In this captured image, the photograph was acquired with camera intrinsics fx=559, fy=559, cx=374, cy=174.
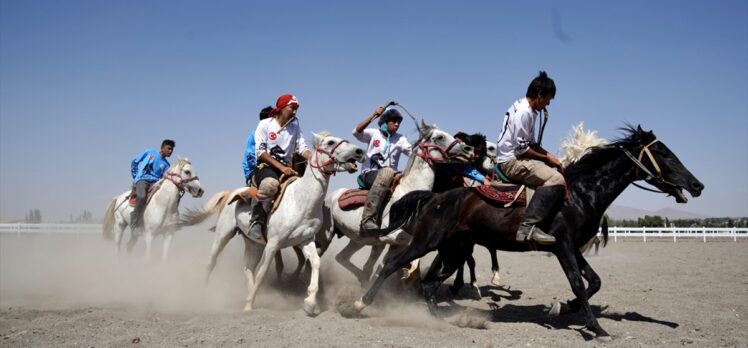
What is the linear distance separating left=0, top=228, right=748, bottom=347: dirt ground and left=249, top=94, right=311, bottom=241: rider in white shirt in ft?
4.63

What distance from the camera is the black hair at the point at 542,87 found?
6.68 meters

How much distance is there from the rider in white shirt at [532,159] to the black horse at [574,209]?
22cm

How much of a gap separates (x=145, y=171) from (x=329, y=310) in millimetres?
7594

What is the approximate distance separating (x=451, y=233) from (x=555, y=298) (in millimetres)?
3271

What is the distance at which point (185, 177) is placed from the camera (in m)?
12.6

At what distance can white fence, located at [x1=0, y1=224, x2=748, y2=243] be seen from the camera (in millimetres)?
25625

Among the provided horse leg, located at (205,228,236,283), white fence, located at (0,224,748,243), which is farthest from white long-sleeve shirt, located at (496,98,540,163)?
white fence, located at (0,224,748,243)

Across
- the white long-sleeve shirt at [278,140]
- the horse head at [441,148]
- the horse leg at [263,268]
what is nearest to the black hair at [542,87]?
the horse head at [441,148]

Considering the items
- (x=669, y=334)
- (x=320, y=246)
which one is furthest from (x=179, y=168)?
(x=669, y=334)

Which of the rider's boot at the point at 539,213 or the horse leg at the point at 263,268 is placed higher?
the rider's boot at the point at 539,213

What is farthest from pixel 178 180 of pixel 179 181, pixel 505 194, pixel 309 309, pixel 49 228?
pixel 49 228

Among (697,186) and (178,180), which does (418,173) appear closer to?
(697,186)

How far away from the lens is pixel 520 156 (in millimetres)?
6859

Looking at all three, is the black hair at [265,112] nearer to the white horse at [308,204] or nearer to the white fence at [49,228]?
the white horse at [308,204]
